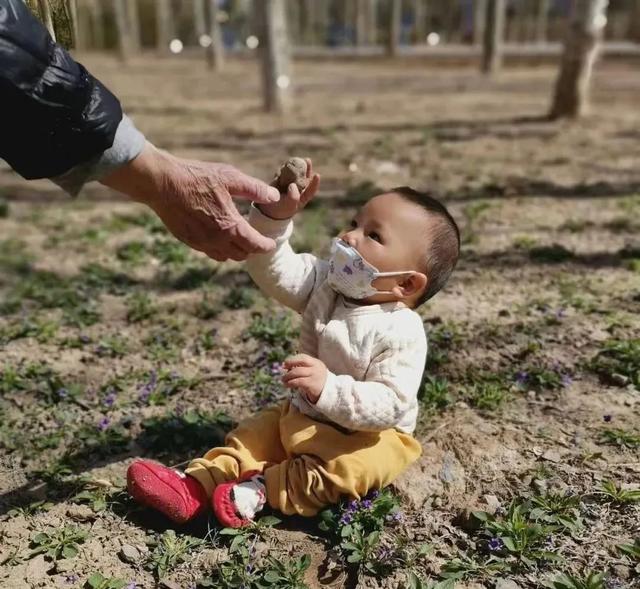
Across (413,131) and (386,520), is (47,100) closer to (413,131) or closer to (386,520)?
(386,520)

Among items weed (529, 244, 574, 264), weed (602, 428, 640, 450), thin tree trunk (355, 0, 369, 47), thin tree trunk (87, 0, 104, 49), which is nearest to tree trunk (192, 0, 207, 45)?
thin tree trunk (87, 0, 104, 49)

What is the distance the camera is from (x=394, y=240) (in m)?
2.32

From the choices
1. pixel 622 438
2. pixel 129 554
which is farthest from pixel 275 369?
pixel 622 438

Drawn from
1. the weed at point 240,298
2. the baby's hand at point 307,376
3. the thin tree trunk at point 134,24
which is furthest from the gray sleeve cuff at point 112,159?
the thin tree trunk at point 134,24

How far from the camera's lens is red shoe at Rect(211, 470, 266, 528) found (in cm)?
234

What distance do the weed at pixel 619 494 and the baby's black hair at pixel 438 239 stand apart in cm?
88

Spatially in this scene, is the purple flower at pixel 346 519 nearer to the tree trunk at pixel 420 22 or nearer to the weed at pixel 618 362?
the weed at pixel 618 362

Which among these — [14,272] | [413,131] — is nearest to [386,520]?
[14,272]

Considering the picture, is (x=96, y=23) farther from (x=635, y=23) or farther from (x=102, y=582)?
(x=102, y=582)

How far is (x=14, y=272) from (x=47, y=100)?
9.42 feet

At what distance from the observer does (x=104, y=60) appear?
23.3 meters

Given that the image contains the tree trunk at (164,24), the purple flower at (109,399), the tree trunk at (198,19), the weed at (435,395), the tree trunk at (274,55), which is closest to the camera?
the weed at (435,395)

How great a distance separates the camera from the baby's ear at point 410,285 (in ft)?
7.66

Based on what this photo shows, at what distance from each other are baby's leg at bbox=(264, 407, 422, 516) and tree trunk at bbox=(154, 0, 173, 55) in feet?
83.5
